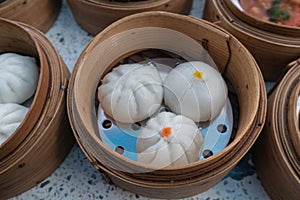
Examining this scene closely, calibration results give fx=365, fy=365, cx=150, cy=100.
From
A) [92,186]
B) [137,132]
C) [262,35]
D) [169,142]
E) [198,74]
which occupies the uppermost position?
[262,35]

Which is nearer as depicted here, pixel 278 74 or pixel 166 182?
pixel 166 182

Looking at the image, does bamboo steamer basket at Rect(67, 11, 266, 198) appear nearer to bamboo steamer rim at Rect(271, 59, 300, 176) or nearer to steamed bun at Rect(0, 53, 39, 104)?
bamboo steamer rim at Rect(271, 59, 300, 176)

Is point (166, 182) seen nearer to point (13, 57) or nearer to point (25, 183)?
point (25, 183)

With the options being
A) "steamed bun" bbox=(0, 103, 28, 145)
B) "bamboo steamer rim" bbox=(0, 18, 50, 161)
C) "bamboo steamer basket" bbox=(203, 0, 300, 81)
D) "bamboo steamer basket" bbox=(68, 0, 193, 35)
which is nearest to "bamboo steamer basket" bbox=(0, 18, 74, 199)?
"bamboo steamer rim" bbox=(0, 18, 50, 161)

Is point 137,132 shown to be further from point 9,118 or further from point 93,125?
point 9,118

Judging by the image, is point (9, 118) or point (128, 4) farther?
point (128, 4)

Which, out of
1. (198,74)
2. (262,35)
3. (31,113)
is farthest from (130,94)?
(262,35)

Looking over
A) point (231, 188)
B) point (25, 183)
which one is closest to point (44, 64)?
point (25, 183)
